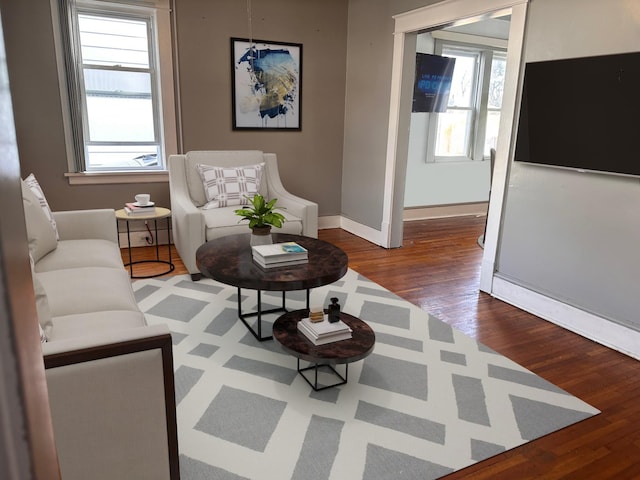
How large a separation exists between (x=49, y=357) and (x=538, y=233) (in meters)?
2.88

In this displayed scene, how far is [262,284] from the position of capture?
7.51 feet

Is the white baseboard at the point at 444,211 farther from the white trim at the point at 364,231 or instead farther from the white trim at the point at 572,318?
the white trim at the point at 572,318

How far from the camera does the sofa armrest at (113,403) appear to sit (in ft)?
3.92

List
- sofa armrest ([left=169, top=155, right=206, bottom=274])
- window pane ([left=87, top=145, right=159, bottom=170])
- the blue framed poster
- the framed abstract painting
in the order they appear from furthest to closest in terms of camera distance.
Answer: the blue framed poster, the framed abstract painting, window pane ([left=87, top=145, right=159, bottom=170]), sofa armrest ([left=169, top=155, right=206, bottom=274])

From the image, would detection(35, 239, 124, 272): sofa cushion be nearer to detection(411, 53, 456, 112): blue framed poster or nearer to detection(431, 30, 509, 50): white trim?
detection(411, 53, 456, 112): blue framed poster

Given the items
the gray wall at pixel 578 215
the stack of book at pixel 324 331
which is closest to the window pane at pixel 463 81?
the gray wall at pixel 578 215

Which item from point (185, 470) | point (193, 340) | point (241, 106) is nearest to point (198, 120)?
point (241, 106)

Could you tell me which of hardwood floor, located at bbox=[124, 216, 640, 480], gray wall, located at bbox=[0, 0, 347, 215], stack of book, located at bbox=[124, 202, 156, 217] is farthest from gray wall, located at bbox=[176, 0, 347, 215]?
stack of book, located at bbox=[124, 202, 156, 217]

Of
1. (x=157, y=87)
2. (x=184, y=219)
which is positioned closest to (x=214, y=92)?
(x=157, y=87)

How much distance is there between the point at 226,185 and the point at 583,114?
8.72 ft

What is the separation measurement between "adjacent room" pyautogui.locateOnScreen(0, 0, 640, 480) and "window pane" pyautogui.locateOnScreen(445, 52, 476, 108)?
0.04 m

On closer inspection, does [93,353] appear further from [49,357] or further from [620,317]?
[620,317]

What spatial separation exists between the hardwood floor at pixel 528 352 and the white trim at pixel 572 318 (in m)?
0.05

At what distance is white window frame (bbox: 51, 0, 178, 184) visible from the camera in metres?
A: 3.81
